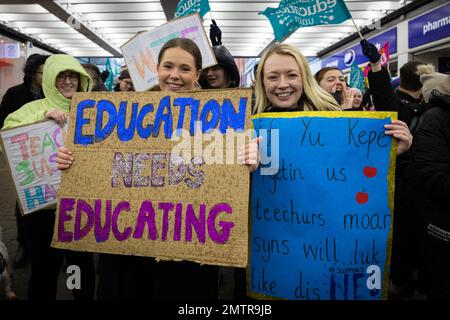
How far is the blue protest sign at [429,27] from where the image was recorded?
23.2ft

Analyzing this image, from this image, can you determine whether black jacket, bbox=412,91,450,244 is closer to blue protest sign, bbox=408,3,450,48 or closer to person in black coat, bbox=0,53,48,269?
person in black coat, bbox=0,53,48,269

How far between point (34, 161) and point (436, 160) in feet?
6.41

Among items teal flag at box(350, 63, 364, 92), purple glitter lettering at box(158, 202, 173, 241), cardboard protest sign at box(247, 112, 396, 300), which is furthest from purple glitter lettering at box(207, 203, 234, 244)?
teal flag at box(350, 63, 364, 92)

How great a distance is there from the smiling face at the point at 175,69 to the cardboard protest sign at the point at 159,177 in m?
0.19

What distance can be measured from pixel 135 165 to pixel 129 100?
0.28 meters

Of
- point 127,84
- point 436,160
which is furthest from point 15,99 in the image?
point 436,160

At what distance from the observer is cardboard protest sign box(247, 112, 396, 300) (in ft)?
5.08

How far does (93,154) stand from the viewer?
1516 millimetres

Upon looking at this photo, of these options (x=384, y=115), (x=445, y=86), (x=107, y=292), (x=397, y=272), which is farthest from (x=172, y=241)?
(x=397, y=272)

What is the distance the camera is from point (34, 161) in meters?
1.91

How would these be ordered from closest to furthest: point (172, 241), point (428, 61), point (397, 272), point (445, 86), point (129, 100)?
point (172, 241) → point (129, 100) → point (445, 86) → point (397, 272) → point (428, 61)

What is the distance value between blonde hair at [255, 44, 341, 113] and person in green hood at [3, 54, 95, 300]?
39.5 inches
